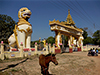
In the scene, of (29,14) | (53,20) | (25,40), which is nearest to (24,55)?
(25,40)

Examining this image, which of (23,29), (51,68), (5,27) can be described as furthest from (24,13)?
(5,27)

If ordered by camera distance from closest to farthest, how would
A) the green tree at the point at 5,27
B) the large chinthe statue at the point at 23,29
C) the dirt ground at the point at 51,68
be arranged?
the dirt ground at the point at 51,68 < the large chinthe statue at the point at 23,29 < the green tree at the point at 5,27

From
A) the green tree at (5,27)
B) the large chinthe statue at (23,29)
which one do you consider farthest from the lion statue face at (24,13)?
the green tree at (5,27)

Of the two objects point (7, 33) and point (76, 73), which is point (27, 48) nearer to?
point (76, 73)

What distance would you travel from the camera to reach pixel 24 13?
40.2 ft

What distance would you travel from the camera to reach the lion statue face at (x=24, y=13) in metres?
12.2

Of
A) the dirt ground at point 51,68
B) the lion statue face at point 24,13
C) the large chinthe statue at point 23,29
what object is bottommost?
the dirt ground at point 51,68

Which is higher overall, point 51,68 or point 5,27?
point 5,27

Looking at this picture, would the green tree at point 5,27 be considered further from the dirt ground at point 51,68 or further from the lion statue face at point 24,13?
the dirt ground at point 51,68

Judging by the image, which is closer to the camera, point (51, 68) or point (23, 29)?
point (51, 68)

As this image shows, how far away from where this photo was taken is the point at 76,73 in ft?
19.7

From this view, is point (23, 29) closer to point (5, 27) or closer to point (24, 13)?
point (24, 13)

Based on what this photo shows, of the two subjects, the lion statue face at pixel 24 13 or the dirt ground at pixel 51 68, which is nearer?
the dirt ground at pixel 51 68

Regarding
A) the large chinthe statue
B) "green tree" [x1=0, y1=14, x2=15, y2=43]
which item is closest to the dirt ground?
the large chinthe statue
